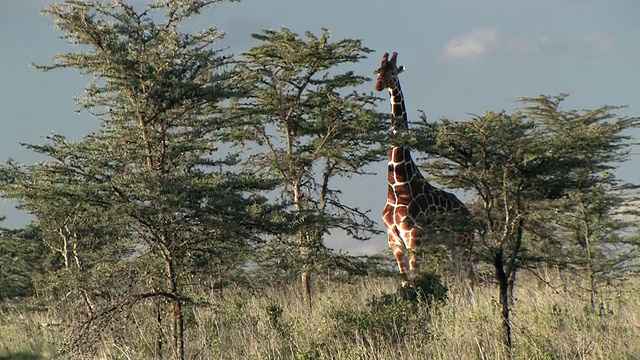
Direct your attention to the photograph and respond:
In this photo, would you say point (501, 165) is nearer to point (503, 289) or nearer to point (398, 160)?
point (503, 289)

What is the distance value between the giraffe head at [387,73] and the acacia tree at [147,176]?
19.1 feet

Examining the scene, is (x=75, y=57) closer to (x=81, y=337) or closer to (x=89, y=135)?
(x=89, y=135)

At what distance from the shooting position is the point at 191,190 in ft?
31.3

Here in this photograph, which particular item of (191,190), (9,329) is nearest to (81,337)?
(191,190)

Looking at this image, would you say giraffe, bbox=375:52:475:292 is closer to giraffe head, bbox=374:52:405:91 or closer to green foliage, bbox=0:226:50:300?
giraffe head, bbox=374:52:405:91

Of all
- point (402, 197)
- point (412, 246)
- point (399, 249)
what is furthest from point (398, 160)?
point (412, 246)

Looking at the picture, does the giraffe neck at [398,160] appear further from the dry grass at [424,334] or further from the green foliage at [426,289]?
the green foliage at [426,289]

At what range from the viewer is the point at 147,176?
9227 mm

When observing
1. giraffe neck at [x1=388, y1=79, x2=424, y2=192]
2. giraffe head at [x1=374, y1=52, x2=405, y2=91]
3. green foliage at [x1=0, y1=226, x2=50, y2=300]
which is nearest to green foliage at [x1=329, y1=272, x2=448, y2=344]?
giraffe neck at [x1=388, y1=79, x2=424, y2=192]

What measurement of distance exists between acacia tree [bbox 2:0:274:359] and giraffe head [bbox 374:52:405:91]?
5813mm

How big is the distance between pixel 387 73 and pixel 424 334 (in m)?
7.95

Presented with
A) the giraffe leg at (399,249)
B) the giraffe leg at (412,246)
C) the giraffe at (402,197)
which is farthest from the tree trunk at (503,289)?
the giraffe leg at (399,249)

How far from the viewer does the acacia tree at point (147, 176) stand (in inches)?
365

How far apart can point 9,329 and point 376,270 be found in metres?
8.51
